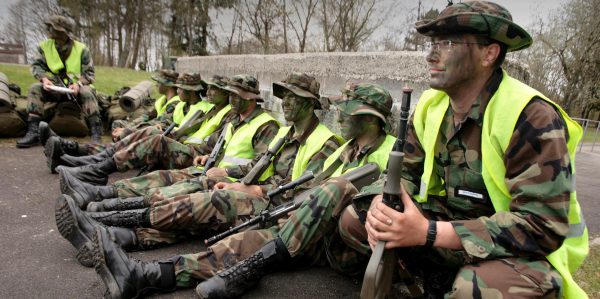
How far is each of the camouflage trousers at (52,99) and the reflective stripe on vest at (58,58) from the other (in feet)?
1.04

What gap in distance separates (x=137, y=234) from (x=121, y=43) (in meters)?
22.7

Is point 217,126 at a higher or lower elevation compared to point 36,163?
higher

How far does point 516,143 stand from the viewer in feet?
5.80

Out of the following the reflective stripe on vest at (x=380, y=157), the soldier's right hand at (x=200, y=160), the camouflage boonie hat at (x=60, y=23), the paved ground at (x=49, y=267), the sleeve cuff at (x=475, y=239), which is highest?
the camouflage boonie hat at (x=60, y=23)

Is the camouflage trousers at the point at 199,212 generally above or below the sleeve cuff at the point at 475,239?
below

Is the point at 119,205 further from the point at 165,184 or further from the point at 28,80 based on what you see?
the point at 28,80

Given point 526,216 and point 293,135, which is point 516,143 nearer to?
point 526,216

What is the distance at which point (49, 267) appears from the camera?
2.82m

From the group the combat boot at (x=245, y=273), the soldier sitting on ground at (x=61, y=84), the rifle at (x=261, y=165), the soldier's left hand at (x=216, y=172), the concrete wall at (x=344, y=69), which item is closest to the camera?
the combat boot at (x=245, y=273)

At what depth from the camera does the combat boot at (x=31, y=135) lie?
6.29m

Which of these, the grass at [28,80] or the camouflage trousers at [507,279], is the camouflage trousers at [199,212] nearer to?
the camouflage trousers at [507,279]

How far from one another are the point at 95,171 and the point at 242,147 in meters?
1.64

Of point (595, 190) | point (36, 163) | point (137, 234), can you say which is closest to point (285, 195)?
point (137, 234)

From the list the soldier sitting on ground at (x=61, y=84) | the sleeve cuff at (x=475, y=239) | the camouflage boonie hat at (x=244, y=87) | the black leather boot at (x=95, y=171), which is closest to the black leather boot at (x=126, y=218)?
the black leather boot at (x=95, y=171)
